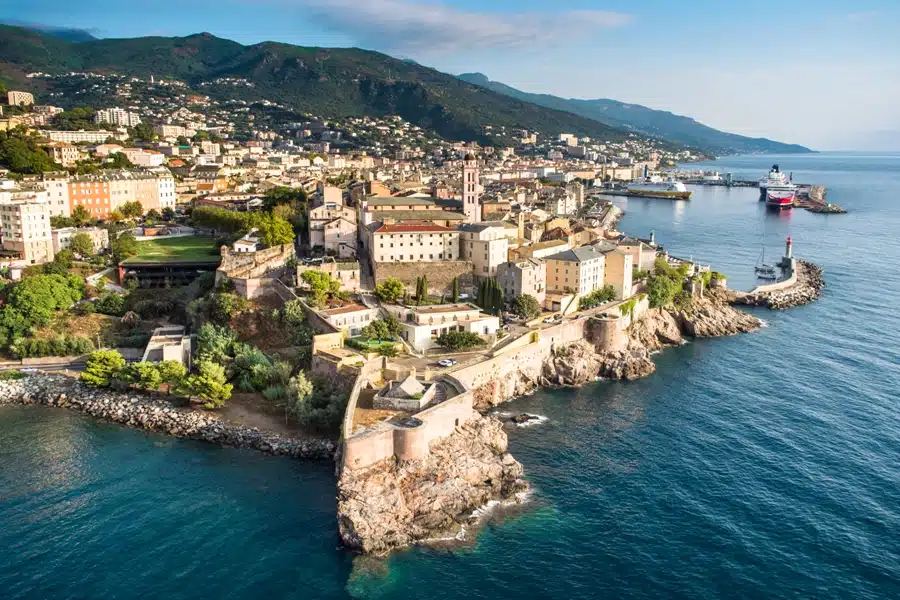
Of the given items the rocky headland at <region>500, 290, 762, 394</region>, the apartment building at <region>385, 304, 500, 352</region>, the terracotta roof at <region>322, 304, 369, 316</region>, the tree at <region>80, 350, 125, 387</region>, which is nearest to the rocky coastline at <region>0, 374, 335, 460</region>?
the tree at <region>80, 350, 125, 387</region>

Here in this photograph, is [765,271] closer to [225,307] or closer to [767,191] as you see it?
[225,307]

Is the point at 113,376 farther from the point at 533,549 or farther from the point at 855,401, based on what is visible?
the point at 855,401

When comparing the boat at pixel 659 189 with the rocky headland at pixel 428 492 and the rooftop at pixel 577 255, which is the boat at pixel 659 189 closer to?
the rooftop at pixel 577 255

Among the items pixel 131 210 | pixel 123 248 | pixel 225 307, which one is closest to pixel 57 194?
pixel 131 210

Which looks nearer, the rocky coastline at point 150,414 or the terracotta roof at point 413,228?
the rocky coastline at point 150,414

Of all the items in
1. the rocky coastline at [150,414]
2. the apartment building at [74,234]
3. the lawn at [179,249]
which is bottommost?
the rocky coastline at [150,414]

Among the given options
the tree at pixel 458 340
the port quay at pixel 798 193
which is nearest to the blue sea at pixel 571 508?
the tree at pixel 458 340

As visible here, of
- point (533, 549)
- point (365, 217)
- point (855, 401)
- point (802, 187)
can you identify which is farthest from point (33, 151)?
point (802, 187)
